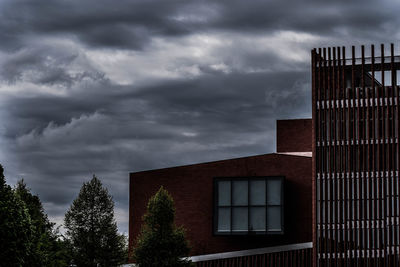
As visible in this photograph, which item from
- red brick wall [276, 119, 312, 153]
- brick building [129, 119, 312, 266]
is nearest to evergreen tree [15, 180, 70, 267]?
brick building [129, 119, 312, 266]

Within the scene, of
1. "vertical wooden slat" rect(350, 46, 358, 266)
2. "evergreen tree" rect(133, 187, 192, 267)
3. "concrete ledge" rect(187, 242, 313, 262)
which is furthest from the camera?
"concrete ledge" rect(187, 242, 313, 262)

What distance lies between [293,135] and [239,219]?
49.3ft

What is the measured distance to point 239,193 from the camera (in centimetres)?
5606

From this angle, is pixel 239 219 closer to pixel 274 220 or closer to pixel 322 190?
pixel 274 220

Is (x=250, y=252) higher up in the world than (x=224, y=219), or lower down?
lower down

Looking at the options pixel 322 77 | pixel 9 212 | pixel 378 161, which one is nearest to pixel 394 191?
pixel 378 161

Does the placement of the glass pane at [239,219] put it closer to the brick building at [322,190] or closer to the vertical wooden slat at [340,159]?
the brick building at [322,190]

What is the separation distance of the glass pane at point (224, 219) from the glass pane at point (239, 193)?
90cm

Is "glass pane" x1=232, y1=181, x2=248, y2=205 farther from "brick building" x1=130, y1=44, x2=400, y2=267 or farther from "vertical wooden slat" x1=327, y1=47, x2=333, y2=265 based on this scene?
"vertical wooden slat" x1=327, y1=47, x2=333, y2=265

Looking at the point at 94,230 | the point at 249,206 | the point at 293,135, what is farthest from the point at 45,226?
the point at 293,135

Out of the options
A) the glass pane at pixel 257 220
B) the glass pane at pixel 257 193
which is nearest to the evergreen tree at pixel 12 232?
the glass pane at pixel 257 220

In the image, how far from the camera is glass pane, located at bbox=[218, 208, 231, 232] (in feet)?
183

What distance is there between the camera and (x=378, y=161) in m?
52.3

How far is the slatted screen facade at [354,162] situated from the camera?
51.6m
